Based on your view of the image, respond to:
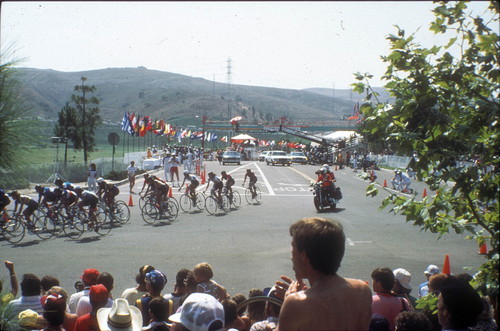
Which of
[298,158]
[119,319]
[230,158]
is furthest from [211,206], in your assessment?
[298,158]

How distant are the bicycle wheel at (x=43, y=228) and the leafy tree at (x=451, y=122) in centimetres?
1232

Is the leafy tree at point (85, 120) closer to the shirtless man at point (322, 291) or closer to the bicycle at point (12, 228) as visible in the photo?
the bicycle at point (12, 228)

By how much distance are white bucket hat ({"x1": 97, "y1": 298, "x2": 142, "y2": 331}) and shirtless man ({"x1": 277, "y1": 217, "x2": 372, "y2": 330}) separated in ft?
6.90

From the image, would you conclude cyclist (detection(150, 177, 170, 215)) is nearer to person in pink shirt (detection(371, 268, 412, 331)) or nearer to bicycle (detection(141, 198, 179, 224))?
bicycle (detection(141, 198, 179, 224))

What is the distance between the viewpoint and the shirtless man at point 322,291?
266 cm

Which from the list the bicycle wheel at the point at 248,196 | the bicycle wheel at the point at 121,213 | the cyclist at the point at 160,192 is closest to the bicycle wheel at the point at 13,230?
the bicycle wheel at the point at 121,213

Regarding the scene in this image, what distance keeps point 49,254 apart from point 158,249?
2.53 metres

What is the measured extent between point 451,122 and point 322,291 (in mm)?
1852

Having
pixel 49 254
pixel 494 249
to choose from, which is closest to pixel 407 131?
pixel 494 249

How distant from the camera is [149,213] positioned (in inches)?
694

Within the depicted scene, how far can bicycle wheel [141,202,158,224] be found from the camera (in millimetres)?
17422

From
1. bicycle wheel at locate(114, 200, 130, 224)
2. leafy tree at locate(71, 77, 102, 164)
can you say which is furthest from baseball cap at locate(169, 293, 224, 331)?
leafy tree at locate(71, 77, 102, 164)

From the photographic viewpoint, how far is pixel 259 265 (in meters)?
11.2

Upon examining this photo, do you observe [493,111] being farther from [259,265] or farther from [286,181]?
[286,181]
